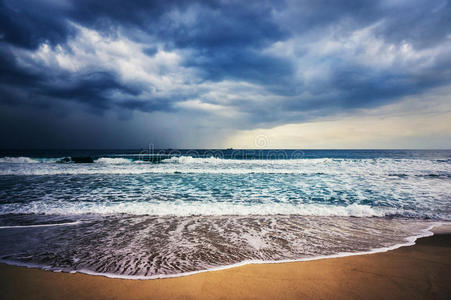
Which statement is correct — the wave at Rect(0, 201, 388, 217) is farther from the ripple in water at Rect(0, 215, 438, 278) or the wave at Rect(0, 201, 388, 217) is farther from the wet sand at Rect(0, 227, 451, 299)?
the wet sand at Rect(0, 227, 451, 299)

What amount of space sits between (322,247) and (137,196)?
6.86 m

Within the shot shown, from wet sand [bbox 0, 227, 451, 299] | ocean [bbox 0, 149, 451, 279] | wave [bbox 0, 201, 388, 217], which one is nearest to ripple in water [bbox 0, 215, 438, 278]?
ocean [bbox 0, 149, 451, 279]

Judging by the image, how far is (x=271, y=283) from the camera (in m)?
2.60

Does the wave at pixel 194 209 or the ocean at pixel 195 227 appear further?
the wave at pixel 194 209

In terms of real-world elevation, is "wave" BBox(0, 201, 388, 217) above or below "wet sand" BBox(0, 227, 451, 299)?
below

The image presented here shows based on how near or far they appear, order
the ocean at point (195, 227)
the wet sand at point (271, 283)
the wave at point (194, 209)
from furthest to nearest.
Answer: the wave at point (194, 209), the ocean at point (195, 227), the wet sand at point (271, 283)

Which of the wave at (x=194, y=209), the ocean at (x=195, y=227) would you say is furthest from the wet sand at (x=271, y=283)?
the wave at (x=194, y=209)

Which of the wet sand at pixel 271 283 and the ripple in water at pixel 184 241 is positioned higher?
the wet sand at pixel 271 283

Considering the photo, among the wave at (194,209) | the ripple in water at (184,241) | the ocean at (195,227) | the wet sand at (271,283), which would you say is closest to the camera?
the wet sand at (271,283)

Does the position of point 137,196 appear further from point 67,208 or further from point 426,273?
point 426,273

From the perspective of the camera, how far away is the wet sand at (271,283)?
7.87 feet

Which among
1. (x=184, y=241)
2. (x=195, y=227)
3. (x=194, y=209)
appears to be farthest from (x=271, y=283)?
(x=194, y=209)

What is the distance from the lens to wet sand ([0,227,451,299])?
7.87ft

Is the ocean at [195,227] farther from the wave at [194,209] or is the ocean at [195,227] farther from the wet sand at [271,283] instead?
the wet sand at [271,283]
